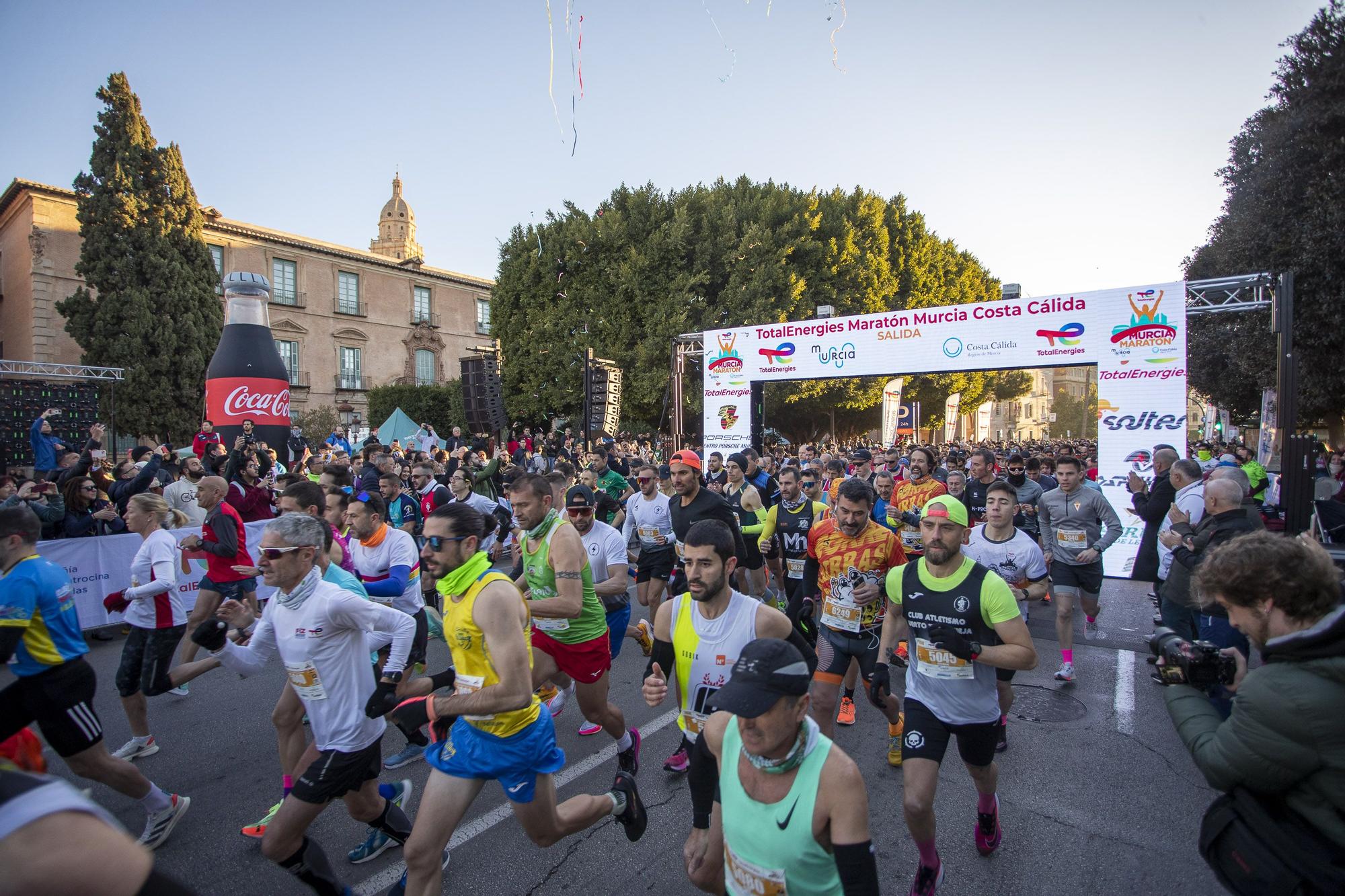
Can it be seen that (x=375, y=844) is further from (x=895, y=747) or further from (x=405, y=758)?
(x=895, y=747)

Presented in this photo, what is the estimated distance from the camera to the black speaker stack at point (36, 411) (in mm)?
16109

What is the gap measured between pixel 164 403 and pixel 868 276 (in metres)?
27.8

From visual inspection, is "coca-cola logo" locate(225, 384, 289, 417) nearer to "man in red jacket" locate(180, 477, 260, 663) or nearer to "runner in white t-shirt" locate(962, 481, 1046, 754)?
"man in red jacket" locate(180, 477, 260, 663)

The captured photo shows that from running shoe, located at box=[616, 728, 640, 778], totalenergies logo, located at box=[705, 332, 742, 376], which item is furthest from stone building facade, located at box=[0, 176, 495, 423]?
running shoe, located at box=[616, 728, 640, 778]

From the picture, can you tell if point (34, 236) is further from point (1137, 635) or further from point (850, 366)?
point (1137, 635)

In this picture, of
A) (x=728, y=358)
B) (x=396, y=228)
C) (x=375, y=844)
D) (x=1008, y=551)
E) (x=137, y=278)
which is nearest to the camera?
(x=375, y=844)

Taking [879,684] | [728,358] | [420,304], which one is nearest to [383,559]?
[879,684]

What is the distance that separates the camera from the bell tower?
85500 mm

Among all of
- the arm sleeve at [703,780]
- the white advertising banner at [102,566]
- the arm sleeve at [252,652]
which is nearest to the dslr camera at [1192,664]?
the arm sleeve at [703,780]

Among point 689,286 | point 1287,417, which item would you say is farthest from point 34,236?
point 1287,417

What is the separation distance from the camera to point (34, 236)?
1128 inches

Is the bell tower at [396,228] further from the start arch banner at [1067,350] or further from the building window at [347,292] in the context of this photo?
the start arch banner at [1067,350]

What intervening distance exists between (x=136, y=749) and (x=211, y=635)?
262cm

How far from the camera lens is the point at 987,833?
3568 millimetres
